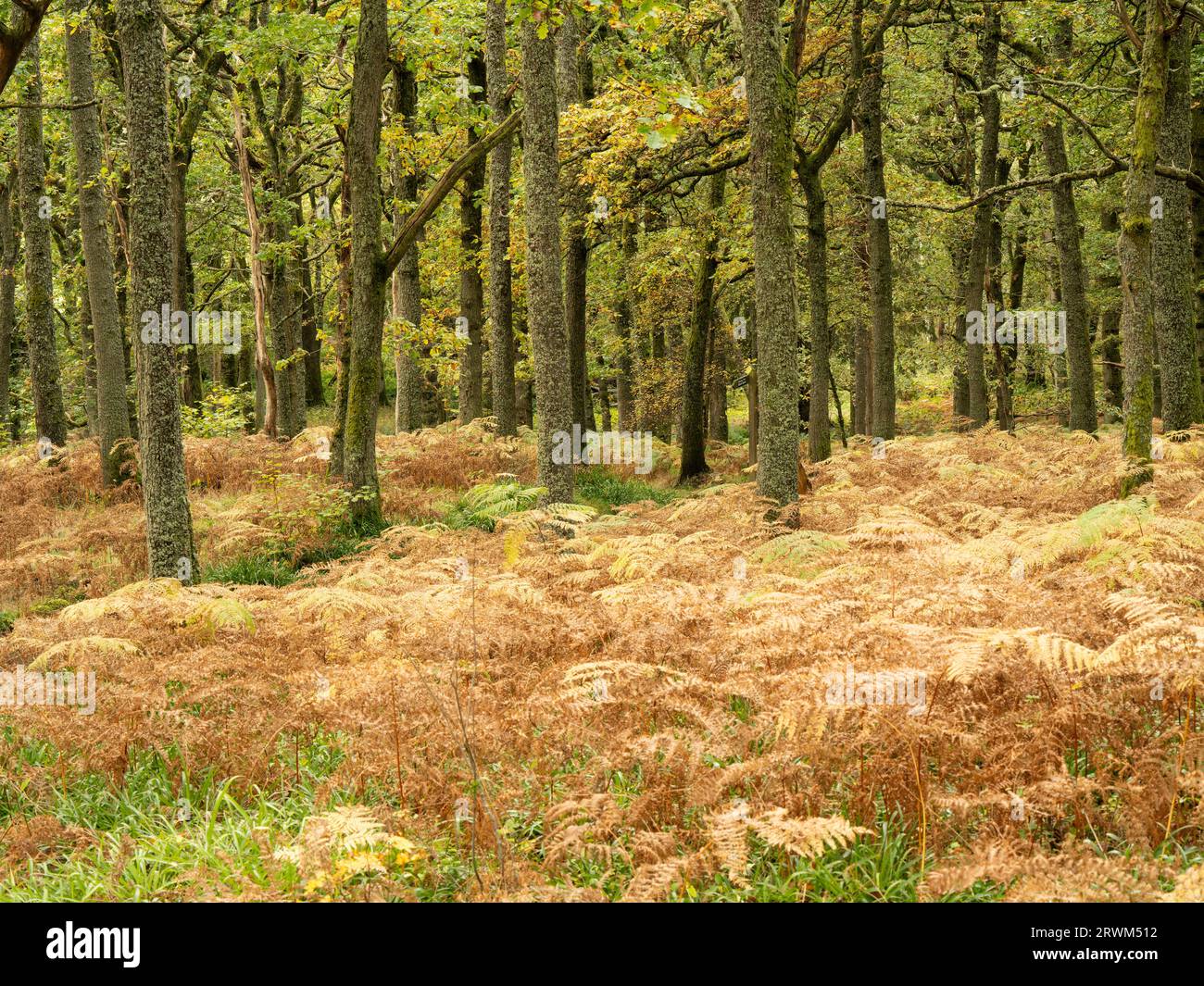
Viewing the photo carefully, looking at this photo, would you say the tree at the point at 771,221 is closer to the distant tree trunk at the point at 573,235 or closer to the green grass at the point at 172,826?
the distant tree trunk at the point at 573,235

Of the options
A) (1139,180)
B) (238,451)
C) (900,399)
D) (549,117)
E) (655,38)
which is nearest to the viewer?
(1139,180)

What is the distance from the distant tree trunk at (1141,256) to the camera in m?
9.55

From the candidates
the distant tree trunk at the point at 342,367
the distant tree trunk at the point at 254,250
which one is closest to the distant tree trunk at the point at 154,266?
the distant tree trunk at the point at 342,367

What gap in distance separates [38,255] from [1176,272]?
19.5m

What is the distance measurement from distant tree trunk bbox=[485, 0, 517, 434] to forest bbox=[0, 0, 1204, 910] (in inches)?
3.9

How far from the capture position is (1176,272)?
13133 mm

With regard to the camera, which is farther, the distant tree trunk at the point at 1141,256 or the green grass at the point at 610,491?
the green grass at the point at 610,491

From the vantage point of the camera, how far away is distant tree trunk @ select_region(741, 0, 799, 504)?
10.2 metres

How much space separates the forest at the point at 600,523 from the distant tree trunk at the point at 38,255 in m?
0.11
